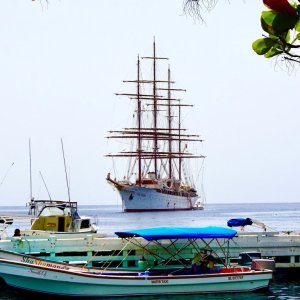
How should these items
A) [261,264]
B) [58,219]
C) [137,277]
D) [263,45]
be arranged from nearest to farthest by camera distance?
[263,45] < [137,277] < [261,264] < [58,219]

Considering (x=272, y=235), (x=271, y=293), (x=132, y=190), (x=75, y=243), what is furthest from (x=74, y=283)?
(x=132, y=190)

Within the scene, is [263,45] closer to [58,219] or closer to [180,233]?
[180,233]

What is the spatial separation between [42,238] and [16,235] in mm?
1910

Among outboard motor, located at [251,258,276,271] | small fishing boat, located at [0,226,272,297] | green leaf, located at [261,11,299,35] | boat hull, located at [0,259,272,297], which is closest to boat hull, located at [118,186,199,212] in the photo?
outboard motor, located at [251,258,276,271]

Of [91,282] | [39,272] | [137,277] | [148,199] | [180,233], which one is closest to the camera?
[39,272]

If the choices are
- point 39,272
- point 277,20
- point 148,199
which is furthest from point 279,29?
point 148,199

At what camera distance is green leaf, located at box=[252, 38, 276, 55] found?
2375 mm

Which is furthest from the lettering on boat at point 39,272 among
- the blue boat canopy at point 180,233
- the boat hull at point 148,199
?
the boat hull at point 148,199

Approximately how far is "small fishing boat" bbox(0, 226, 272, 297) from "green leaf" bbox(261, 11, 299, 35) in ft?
61.2

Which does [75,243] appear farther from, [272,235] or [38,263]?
[272,235]

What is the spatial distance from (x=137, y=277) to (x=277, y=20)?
18870mm

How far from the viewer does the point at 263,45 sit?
241cm

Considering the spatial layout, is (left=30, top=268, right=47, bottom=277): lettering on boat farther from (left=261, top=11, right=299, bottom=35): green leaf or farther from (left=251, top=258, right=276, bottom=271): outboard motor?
(left=261, top=11, right=299, bottom=35): green leaf

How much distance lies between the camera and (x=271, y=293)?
2189cm
